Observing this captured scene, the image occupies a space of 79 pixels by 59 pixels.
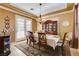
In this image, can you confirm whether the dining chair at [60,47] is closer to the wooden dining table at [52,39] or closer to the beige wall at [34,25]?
the wooden dining table at [52,39]

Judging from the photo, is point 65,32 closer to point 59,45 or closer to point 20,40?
point 59,45

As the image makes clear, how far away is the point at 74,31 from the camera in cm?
199

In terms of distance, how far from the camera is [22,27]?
6.92 feet

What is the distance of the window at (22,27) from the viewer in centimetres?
209

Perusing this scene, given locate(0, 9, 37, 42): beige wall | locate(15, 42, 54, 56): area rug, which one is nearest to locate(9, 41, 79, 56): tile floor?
locate(15, 42, 54, 56): area rug

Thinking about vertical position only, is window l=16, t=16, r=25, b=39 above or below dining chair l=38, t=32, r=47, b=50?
above

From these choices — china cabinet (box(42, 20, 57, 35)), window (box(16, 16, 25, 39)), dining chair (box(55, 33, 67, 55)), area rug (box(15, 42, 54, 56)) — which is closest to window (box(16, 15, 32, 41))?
window (box(16, 16, 25, 39))

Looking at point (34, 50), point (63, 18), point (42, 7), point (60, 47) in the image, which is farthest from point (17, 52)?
point (63, 18)

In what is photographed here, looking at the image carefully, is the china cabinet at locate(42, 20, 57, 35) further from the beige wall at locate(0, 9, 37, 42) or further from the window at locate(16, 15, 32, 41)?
the window at locate(16, 15, 32, 41)

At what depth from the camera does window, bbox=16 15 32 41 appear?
2092mm

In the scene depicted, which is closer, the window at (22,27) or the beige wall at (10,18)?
the beige wall at (10,18)

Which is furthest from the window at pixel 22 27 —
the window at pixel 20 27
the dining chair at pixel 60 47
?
the dining chair at pixel 60 47

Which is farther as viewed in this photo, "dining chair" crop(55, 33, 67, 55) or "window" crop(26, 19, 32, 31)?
"window" crop(26, 19, 32, 31)

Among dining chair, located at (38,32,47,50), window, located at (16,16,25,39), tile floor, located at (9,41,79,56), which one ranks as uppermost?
window, located at (16,16,25,39)
